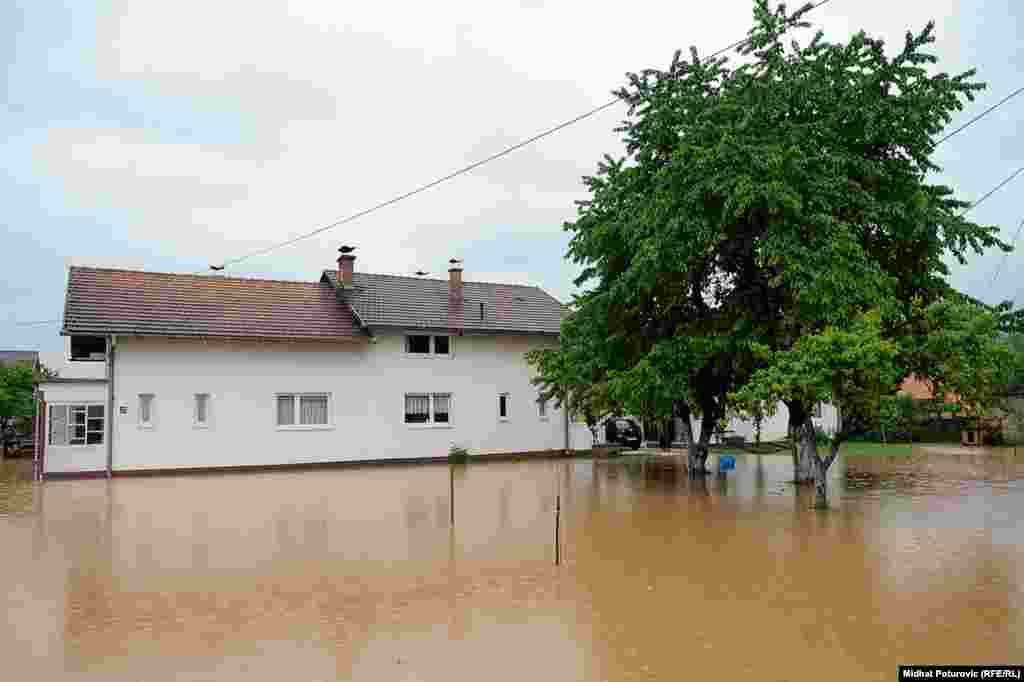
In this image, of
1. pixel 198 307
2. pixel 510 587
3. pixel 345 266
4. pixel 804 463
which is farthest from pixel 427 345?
A: pixel 510 587

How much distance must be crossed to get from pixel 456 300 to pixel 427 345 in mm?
3146

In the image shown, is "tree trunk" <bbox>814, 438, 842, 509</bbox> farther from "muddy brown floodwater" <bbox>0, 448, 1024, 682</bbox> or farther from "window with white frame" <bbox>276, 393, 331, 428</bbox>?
"window with white frame" <bbox>276, 393, 331, 428</bbox>

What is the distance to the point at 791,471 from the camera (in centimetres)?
2527

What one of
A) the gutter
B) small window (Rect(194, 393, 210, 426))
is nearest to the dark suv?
small window (Rect(194, 393, 210, 426))

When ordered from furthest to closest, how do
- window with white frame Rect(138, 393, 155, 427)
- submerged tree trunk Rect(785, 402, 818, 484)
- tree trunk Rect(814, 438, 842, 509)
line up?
window with white frame Rect(138, 393, 155, 427) < submerged tree trunk Rect(785, 402, 818, 484) < tree trunk Rect(814, 438, 842, 509)

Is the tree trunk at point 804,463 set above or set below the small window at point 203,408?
below

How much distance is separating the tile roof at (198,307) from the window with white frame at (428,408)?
3169 millimetres

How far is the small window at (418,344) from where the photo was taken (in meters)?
30.4

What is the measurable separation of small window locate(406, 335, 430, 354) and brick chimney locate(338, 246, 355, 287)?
128 inches

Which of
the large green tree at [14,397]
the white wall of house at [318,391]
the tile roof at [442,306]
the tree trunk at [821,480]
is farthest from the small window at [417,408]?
the large green tree at [14,397]

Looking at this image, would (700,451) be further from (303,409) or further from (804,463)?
(303,409)

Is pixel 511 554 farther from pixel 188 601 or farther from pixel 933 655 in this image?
pixel 933 655

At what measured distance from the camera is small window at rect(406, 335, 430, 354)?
3038 cm

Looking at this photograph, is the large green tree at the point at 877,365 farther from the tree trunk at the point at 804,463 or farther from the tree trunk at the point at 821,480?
the tree trunk at the point at 804,463
